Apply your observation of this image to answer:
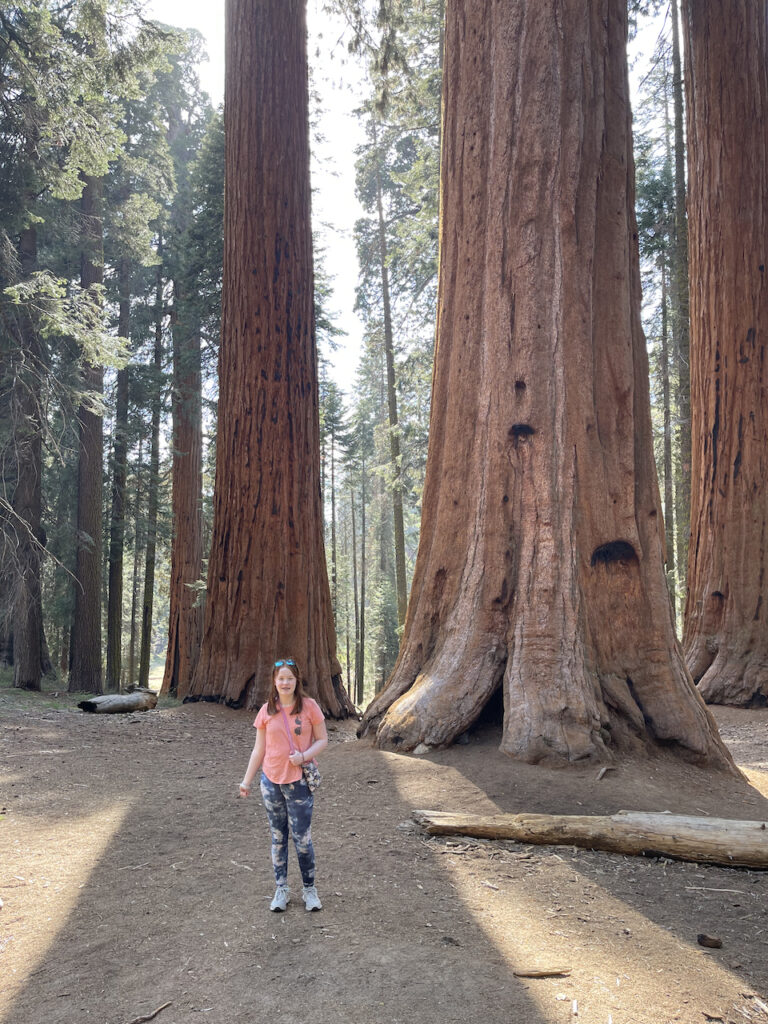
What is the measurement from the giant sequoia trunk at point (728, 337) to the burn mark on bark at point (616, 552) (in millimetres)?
5047

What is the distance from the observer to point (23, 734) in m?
7.48

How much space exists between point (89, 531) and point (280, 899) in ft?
48.7

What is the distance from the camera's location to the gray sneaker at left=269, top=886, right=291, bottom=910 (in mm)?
3285

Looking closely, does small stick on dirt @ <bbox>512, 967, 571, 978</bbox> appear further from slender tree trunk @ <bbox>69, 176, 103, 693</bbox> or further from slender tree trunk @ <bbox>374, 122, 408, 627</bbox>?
slender tree trunk @ <bbox>374, 122, 408, 627</bbox>

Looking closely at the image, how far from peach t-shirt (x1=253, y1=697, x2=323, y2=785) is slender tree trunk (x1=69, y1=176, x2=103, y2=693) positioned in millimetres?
14027

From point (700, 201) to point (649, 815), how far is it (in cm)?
1001

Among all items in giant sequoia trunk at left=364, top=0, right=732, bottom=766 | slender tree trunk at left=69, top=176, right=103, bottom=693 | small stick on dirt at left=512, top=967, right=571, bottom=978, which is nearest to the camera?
small stick on dirt at left=512, top=967, right=571, bottom=978

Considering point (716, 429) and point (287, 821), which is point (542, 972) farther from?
point (716, 429)

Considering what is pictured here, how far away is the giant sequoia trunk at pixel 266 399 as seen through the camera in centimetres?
901

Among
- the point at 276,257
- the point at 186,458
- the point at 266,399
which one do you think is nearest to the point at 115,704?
the point at 266,399

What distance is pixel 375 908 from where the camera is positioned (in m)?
3.31

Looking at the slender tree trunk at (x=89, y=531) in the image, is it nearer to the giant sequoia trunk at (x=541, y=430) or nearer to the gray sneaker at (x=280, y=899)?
the giant sequoia trunk at (x=541, y=430)

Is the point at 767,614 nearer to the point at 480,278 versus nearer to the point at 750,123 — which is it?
the point at 480,278

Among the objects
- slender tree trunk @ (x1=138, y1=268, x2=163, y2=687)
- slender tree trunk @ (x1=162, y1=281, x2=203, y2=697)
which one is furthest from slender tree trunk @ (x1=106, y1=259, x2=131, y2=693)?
slender tree trunk @ (x1=162, y1=281, x2=203, y2=697)
